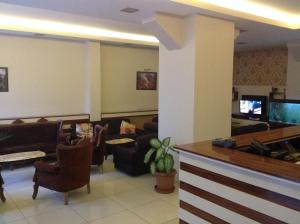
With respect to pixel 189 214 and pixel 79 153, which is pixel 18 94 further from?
pixel 189 214

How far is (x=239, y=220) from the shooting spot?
84.1 inches

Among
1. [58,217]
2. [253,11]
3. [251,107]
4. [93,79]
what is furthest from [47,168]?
[251,107]

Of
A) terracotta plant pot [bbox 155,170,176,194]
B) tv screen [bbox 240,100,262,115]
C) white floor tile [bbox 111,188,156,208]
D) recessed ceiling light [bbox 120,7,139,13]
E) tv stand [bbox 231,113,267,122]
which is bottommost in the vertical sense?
white floor tile [bbox 111,188,156,208]

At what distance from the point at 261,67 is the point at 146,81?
3.48 meters

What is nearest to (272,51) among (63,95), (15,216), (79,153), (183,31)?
(183,31)

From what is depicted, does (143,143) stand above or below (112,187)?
above

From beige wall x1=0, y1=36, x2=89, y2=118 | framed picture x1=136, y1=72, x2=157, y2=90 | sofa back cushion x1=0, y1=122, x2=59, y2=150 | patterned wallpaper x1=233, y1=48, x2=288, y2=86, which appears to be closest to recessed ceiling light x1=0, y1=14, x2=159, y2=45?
beige wall x1=0, y1=36, x2=89, y2=118

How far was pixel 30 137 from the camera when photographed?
239 inches

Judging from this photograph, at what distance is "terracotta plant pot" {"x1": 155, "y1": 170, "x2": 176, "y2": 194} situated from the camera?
435cm

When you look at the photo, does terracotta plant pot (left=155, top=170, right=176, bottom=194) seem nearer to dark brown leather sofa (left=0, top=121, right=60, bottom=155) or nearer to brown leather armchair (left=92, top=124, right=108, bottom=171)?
brown leather armchair (left=92, top=124, right=108, bottom=171)

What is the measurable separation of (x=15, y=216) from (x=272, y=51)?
24.8ft

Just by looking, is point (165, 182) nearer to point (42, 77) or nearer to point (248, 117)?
point (42, 77)

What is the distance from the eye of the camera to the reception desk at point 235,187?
6.10 feet

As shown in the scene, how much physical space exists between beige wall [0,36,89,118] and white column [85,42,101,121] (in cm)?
20
